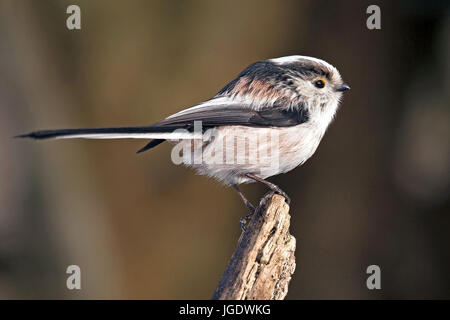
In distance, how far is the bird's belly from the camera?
11.7 ft

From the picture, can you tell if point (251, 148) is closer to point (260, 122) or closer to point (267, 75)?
point (260, 122)

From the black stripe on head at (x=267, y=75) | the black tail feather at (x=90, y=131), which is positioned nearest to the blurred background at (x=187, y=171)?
the black stripe on head at (x=267, y=75)

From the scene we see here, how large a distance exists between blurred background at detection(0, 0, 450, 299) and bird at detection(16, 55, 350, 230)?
2.28 meters

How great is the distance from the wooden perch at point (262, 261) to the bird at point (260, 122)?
1.42 ft

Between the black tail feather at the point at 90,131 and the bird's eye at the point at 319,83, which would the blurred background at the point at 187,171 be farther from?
the black tail feather at the point at 90,131

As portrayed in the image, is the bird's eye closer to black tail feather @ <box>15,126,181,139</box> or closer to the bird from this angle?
the bird

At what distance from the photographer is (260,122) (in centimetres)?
363

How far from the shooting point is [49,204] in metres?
6.38

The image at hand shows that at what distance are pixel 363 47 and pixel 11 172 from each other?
4738mm

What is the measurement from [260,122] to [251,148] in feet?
0.68

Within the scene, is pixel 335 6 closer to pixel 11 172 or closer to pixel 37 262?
pixel 11 172

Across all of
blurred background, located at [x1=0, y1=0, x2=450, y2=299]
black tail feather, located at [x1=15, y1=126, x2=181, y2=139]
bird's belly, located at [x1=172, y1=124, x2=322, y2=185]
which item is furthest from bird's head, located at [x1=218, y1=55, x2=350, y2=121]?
blurred background, located at [x1=0, y1=0, x2=450, y2=299]

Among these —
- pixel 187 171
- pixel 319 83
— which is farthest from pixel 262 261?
pixel 187 171

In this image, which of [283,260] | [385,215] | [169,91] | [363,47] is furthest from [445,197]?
[283,260]
